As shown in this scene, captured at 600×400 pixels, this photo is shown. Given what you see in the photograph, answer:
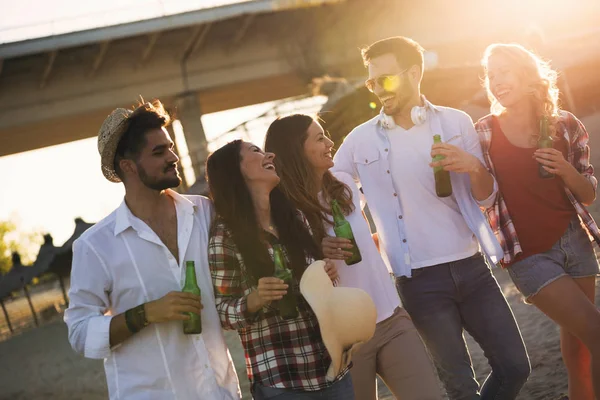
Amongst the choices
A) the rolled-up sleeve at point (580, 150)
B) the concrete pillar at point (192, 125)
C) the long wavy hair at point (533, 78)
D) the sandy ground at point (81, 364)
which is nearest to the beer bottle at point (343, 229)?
the long wavy hair at point (533, 78)

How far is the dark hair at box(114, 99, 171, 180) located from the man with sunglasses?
156 cm

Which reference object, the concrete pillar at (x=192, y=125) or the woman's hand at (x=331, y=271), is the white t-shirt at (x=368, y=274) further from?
the concrete pillar at (x=192, y=125)

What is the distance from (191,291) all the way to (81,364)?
35.0 ft

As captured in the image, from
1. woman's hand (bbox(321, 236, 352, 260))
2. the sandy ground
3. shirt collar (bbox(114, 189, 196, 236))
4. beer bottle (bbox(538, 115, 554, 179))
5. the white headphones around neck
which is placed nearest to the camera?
shirt collar (bbox(114, 189, 196, 236))

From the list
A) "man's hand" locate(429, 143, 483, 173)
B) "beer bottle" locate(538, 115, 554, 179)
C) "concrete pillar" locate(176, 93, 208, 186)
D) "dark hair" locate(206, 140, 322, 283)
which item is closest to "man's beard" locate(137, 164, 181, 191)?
"dark hair" locate(206, 140, 322, 283)

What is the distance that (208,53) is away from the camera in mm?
22453

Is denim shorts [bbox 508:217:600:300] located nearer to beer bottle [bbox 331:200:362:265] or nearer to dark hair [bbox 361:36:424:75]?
beer bottle [bbox 331:200:362:265]

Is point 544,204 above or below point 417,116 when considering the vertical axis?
below

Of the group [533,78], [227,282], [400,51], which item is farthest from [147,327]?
[533,78]

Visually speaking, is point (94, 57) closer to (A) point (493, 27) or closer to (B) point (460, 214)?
(A) point (493, 27)

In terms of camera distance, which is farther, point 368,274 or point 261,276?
point 368,274

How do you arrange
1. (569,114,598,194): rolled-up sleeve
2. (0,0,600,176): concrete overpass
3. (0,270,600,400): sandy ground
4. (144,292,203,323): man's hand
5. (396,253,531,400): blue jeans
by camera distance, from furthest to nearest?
(0,0,600,176): concrete overpass
(0,270,600,400): sandy ground
(569,114,598,194): rolled-up sleeve
(396,253,531,400): blue jeans
(144,292,203,323): man's hand

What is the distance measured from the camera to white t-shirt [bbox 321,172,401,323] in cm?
447

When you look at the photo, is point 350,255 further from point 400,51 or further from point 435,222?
point 400,51
